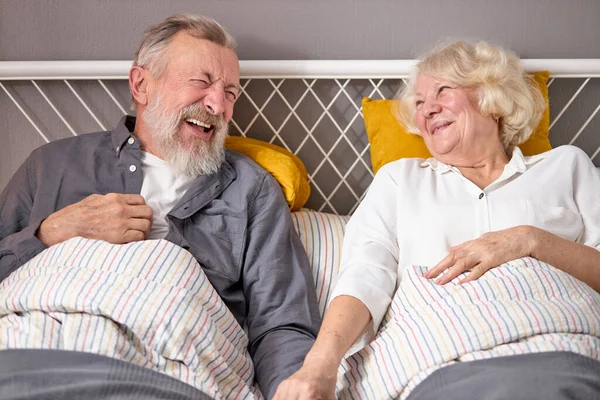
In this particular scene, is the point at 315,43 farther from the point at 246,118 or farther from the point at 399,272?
the point at 399,272

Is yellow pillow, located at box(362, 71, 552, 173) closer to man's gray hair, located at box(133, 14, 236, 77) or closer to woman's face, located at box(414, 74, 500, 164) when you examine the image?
woman's face, located at box(414, 74, 500, 164)

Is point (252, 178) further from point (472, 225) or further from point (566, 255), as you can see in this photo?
point (566, 255)

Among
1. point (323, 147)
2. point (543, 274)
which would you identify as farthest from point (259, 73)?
point (543, 274)

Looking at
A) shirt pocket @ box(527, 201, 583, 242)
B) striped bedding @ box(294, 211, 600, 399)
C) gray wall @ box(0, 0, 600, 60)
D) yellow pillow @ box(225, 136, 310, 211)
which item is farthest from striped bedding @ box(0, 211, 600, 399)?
gray wall @ box(0, 0, 600, 60)

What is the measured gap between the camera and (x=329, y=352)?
1.39 meters

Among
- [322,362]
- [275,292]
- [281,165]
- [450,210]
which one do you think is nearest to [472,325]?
[322,362]

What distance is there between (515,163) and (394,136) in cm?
37

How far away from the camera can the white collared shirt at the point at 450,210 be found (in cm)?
167

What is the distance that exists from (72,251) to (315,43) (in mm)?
1086

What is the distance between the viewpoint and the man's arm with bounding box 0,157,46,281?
164 cm

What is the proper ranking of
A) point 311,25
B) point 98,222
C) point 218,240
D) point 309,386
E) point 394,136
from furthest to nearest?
1. point 311,25
2. point 394,136
3. point 218,240
4. point 98,222
5. point 309,386

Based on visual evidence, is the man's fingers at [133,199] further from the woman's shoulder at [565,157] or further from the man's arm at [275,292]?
the woman's shoulder at [565,157]

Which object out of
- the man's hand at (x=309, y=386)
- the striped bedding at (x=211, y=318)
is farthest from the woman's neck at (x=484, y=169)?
the man's hand at (x=309, y=386)

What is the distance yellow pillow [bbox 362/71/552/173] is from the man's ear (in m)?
0.65
